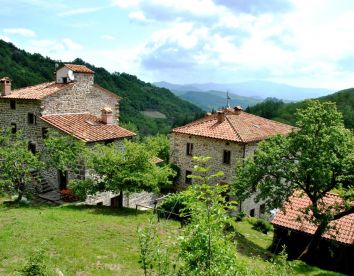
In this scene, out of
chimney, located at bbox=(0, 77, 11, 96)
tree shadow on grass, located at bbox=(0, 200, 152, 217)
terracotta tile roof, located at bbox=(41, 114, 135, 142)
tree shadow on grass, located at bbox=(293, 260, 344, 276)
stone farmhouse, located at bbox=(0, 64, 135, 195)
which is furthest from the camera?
chimney, located at bbox=(0, 77, 11, 96)

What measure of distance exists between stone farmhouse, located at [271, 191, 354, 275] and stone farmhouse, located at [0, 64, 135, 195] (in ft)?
43.8

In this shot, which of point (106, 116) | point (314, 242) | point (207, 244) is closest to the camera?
point (207, 244)

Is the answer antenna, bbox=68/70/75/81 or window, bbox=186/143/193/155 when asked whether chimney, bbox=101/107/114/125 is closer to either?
antenna, bbox=68/70/75/81

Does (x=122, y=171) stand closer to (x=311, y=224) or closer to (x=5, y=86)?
(x=311, y=224)

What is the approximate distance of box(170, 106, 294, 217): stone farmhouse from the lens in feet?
109

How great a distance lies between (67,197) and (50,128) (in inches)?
205

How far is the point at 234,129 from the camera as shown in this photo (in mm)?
34281

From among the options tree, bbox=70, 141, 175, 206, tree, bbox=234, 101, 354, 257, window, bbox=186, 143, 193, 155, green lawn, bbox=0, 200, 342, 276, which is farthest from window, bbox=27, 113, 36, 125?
tree, bbox=234, 101, 354, 257

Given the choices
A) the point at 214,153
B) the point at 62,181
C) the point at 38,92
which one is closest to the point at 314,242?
the point at 214,153

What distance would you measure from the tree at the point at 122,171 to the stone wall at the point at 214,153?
389 inches

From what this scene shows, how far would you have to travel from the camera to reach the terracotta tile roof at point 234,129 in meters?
33.5

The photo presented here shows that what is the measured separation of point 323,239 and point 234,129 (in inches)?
555

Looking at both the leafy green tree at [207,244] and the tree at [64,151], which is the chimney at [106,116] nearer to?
the tree at [64,151]

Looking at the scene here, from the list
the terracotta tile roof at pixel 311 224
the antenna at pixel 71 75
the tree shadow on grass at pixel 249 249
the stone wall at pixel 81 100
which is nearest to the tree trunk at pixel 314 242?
the terracotta tile roof at pixel 311 224
